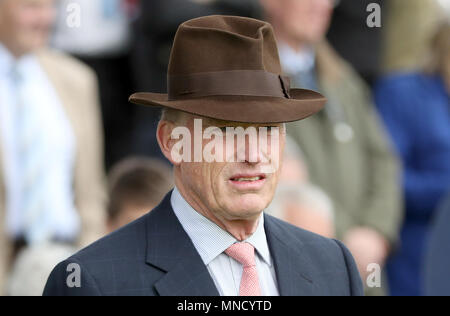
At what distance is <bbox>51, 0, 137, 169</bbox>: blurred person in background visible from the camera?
5.44 metres

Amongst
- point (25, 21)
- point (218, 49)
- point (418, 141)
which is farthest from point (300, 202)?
point (218, 49)

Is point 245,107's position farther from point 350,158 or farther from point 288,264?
point 350,158

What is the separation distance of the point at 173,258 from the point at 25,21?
8.59ft

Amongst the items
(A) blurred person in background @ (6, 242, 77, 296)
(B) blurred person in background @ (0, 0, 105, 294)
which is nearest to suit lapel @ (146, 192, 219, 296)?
(A) blurred person in background @ (6, 242, 77, 296)

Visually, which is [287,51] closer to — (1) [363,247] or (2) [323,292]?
(1) [363,247]

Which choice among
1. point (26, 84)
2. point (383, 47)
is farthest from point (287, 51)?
point (383, 47)

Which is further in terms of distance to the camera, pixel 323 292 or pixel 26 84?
pixel 26 84

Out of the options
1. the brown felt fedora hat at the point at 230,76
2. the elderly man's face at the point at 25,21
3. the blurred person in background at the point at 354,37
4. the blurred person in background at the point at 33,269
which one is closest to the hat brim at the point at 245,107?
the brown felt fedora hat at the point at 230,76

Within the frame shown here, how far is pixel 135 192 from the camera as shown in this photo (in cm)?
408

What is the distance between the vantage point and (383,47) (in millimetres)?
6207

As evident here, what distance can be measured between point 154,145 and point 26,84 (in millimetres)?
678

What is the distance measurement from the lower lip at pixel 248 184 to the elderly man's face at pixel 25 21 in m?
2.68

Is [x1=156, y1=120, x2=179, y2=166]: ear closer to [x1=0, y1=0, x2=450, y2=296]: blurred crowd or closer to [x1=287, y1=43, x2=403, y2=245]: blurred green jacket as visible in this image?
[x1=0, y1=0, x2=450, y2=296]: blurred crowd
